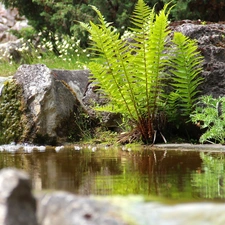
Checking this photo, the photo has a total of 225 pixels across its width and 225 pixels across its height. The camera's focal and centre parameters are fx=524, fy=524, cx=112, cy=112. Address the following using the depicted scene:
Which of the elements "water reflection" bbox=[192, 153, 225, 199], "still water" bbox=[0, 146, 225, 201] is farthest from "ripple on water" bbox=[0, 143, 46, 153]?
"water reflection" bbox=[192, 153, 225, 199]

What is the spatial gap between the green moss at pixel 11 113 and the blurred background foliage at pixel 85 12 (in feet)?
9.07

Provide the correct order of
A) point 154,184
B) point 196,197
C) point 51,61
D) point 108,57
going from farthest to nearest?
1. point 51,61
2. point 108,57
3. point 154,184
4. point 196,197

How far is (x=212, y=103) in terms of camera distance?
19.2 feet

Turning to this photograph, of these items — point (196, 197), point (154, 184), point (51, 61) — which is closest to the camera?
point (196, 197)

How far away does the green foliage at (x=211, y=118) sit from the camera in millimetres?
5496

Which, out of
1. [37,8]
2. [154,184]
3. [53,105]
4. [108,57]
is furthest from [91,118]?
[37,8]

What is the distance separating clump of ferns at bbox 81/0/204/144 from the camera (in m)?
5.75

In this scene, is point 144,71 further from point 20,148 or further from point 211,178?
point 211,178

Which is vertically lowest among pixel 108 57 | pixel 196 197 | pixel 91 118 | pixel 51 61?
pixel 196 197

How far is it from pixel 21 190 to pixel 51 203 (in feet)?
0.60

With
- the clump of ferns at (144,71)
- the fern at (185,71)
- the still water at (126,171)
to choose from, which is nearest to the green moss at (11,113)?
the still water at (126,171)

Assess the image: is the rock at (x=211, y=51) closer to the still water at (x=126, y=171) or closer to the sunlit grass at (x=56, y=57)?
the still water at (x=126, y=171)

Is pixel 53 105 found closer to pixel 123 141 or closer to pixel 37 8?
pixel 123 141

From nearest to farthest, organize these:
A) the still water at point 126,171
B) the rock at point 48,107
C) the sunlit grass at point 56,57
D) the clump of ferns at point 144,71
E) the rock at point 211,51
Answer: the still water at point 126,171 → the clump of ferns at point 144,71 → the rock at point 211,51 → the rock at point 48,107 → the sunlit grass at point 56,57
